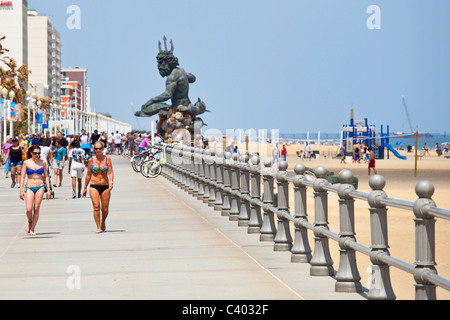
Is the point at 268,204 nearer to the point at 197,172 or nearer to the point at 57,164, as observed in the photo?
the point at 197,172

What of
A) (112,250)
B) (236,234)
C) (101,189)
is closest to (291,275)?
(112,250)

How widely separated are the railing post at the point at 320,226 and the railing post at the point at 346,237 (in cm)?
97

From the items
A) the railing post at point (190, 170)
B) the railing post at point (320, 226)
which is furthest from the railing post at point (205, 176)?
the railing post at point (320, 226)

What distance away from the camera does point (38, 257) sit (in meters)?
13.2

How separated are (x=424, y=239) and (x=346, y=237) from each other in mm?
2343

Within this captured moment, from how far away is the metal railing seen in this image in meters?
7.12

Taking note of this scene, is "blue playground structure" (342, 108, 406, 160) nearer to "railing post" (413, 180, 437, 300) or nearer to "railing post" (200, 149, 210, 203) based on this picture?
"railing post" (200, 149, 210, 203)

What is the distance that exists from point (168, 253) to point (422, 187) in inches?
264

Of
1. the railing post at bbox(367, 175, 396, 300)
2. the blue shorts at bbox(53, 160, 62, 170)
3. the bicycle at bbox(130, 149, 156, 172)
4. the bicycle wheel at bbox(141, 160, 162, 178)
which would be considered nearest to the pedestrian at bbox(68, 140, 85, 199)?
the blue shorts at bbox(53, 160, 62, 170)

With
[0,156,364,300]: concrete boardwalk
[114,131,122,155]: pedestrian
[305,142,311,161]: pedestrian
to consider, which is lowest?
[0,156,364,300]: concrete boardwalk

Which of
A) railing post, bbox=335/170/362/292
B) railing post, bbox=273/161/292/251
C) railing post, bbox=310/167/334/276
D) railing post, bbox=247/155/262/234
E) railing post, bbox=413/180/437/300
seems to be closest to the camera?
railing post, bbox=413/180/437/300

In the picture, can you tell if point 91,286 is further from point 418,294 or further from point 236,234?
point 236,234

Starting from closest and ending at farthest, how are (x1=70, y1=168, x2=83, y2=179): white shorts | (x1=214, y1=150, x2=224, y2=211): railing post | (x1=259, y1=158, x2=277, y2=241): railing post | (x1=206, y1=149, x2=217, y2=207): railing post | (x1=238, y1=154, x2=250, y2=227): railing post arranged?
(x1=259, y1=158, x2=277, y2=241): railing post < (x1=238, y1=154, x2=250, y2=227): railing post < (x1=214, y1=150, x2=224, y2=211): railing post < (x1=206, y1=149, x2=217, y2=207): railing post < (x1=70, y1=168, x2=83, y2=179): white shorts

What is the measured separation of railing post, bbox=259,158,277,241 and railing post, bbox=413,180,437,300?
263 inches
